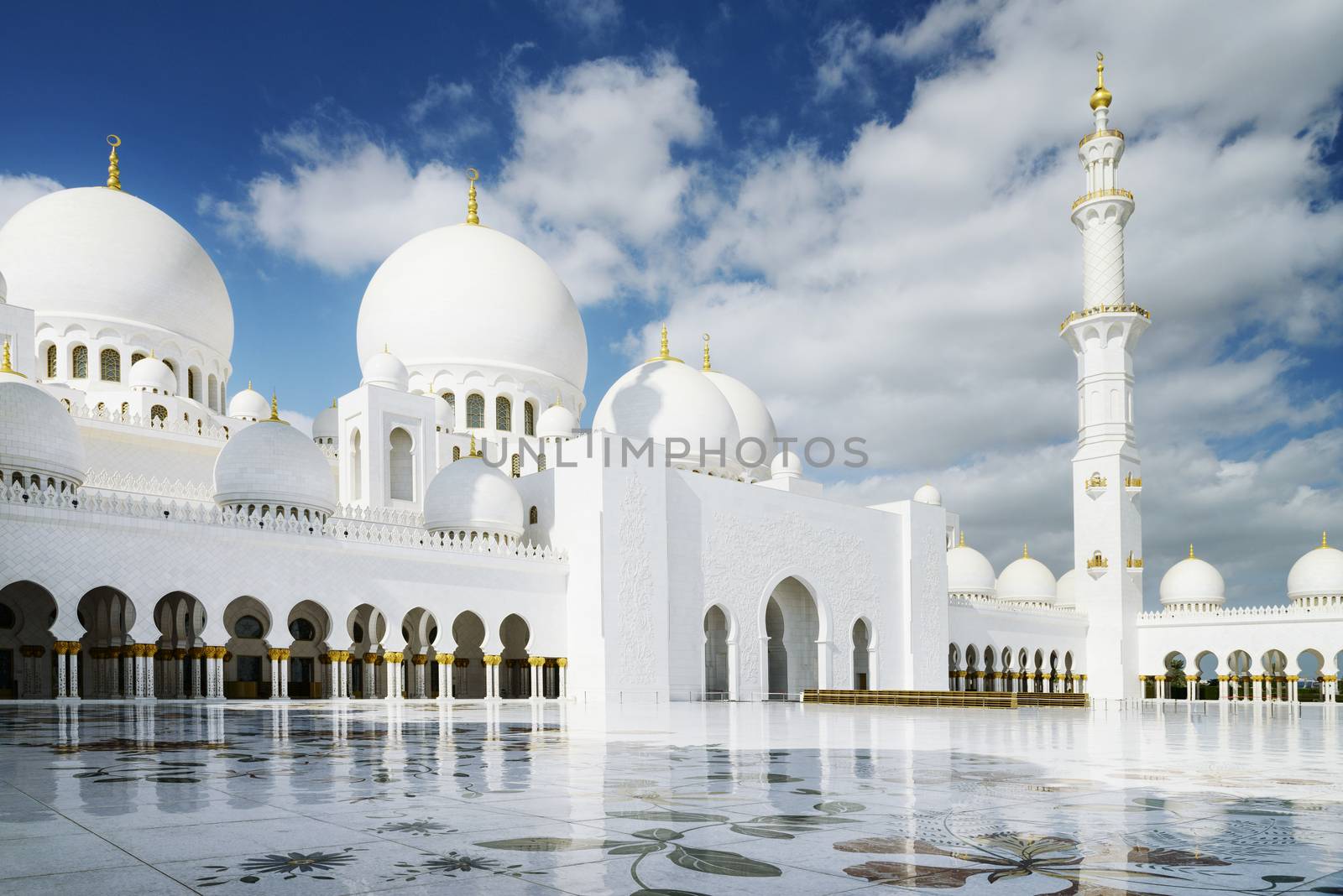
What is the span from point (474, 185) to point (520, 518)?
1033 centimetres

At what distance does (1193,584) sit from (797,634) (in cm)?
1445

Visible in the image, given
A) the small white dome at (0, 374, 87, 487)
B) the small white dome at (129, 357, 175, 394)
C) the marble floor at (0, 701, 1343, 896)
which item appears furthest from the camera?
the small white dome at (129, 357, 175, 394)

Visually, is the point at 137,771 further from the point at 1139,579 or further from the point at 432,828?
the point at 1139,579

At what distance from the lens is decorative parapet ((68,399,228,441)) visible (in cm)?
1922

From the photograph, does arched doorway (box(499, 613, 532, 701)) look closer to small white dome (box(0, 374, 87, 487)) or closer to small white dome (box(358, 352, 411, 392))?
small white dome (box(358, 352, 411, 392))

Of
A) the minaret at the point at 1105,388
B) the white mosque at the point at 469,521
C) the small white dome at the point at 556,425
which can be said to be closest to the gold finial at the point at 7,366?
the white mosque at the point at 469,521

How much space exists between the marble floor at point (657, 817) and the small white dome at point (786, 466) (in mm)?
18711

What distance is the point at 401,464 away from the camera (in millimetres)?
22312

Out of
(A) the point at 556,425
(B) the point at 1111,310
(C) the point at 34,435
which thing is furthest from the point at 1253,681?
(C) the point at 34,435

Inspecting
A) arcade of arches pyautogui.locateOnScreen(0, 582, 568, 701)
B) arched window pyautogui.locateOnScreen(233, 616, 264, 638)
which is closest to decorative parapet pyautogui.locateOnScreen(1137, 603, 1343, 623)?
arcade of arches pyautogui.locateOnScreen(0, 582, 568, 701)

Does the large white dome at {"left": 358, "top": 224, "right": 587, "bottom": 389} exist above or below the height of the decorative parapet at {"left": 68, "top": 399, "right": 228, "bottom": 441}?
above

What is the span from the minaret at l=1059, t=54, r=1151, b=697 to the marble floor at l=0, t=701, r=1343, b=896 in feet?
75.4

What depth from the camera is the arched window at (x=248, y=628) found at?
19.7 m

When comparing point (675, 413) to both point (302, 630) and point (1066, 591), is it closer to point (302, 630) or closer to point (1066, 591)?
point (302, 630)
